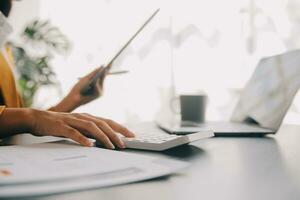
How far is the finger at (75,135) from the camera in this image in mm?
578

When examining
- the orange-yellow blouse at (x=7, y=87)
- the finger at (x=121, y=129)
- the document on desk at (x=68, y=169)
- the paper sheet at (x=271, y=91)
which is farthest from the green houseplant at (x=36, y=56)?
the document on desk at (x=68, y=169)

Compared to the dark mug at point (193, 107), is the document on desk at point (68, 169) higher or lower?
higher

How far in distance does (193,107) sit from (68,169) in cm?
73

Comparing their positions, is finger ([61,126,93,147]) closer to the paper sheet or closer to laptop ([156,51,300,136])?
laptop ([156,51,300,136])

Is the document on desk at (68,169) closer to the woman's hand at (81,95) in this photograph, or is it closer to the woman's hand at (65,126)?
the woman's hand at (65,126)

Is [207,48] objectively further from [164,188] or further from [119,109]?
[164,188]

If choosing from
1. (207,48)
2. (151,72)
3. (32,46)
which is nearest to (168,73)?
(151,72)

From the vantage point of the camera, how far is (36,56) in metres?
2.50

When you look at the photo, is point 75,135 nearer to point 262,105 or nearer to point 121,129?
point 121,129

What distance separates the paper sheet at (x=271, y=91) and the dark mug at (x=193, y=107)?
0.13 meters

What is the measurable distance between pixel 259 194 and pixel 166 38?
7.23ft

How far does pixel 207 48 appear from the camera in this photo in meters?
2.31

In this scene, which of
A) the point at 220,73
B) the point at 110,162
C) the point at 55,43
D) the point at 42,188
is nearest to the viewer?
the point at 42,188

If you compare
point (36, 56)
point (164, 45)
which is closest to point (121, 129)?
point (164, 45)
